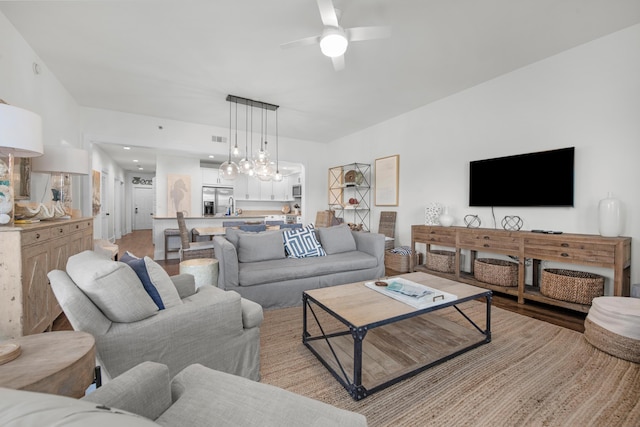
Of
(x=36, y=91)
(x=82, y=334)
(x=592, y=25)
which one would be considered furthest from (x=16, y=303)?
(x=592, y=25)

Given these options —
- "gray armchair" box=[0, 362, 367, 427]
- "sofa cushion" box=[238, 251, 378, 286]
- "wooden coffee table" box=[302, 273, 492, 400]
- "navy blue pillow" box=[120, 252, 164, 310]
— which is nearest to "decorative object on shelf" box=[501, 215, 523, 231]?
"wooden coffee table" box=[302, 273, 492, 400]

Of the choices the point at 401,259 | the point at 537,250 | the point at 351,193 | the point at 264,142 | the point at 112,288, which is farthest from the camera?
the point at 351,193

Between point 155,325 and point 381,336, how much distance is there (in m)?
1.71

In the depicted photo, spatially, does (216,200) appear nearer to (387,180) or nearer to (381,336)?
(387,180)

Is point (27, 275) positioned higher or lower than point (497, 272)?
higher

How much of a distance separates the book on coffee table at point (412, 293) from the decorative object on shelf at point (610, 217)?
188 centimetres

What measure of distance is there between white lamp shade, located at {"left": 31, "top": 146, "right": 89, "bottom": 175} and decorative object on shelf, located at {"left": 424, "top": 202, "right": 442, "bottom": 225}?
4.55 metres

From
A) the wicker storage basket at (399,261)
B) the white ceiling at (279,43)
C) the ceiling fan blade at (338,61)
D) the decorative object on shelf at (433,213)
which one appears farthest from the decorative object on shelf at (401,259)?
the ceiling fan blade at (338,61)

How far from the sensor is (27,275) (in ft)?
6.25

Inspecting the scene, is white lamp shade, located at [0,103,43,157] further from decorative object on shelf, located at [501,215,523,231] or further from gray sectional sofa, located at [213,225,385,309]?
decorative object on shelf, located at [501,215,523,231]

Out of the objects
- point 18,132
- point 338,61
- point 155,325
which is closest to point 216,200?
point 18,132

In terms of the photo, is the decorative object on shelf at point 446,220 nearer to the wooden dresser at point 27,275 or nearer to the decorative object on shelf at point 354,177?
the decorative object on shelf at point 354,177

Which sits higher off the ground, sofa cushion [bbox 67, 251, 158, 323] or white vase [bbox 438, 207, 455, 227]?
white vase [bbox 438, 207, 455, 227]

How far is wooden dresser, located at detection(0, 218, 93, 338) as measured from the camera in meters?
1.78
